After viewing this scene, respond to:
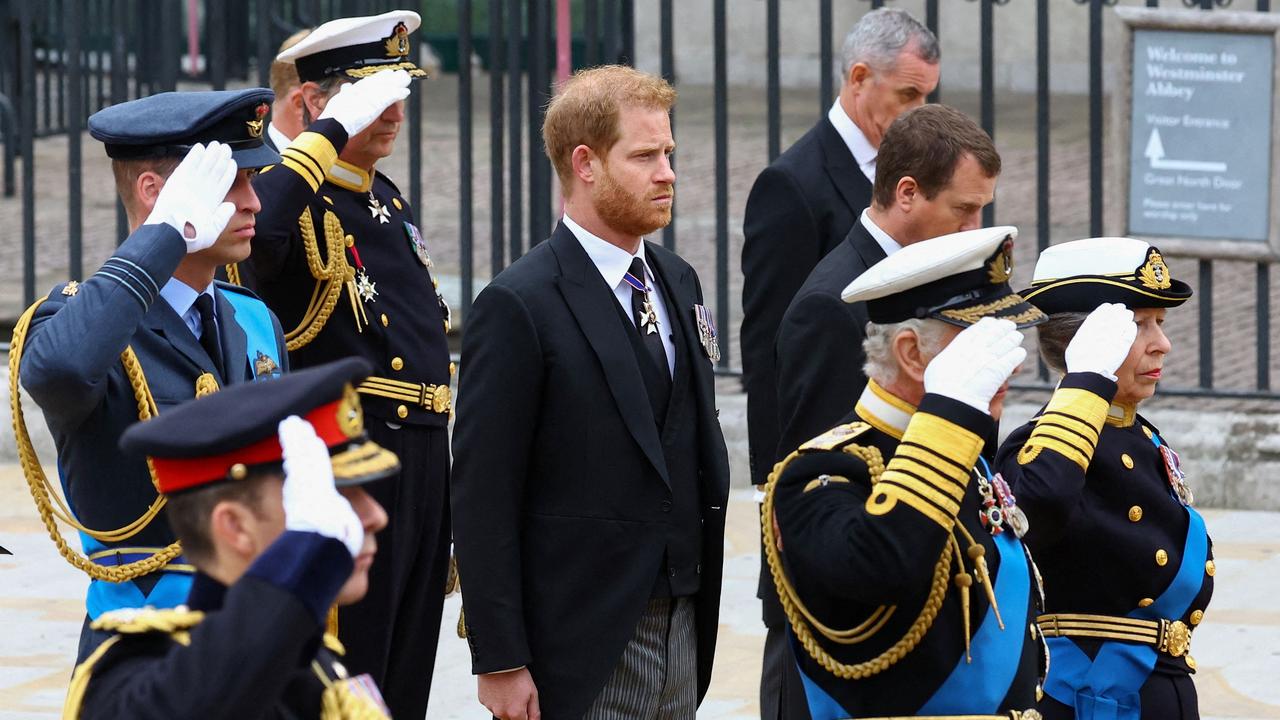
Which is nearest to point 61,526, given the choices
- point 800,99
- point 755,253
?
point 755,253

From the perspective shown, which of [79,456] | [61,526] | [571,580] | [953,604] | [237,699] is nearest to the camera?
[237,699]

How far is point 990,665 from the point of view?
3287 millimetres

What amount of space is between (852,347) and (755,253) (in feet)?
3.59

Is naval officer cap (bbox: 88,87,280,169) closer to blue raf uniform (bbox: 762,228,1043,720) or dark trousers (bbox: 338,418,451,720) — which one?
dark trousers (bbox: 338,418,451,720)

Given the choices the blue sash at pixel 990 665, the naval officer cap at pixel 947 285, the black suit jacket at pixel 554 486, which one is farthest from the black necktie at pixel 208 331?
the blue sash at pixel 990 665

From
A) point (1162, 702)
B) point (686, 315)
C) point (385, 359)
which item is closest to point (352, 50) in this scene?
point (385, 359)

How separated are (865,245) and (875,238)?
0.03 metres

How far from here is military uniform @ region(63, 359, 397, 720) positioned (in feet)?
8.03

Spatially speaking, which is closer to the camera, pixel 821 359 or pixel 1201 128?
pixel 821 359

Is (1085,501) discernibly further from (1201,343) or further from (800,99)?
(800,99)

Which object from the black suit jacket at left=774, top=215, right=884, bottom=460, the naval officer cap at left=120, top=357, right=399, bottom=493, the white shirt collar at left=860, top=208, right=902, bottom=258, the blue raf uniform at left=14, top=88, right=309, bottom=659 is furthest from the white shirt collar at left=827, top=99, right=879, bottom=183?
the naval officer cap at left=120, top=357, right=399, bottom=493

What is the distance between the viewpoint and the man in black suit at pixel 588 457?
156 inches

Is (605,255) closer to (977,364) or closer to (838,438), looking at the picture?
(838,438)

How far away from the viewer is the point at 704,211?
44.6 ft
